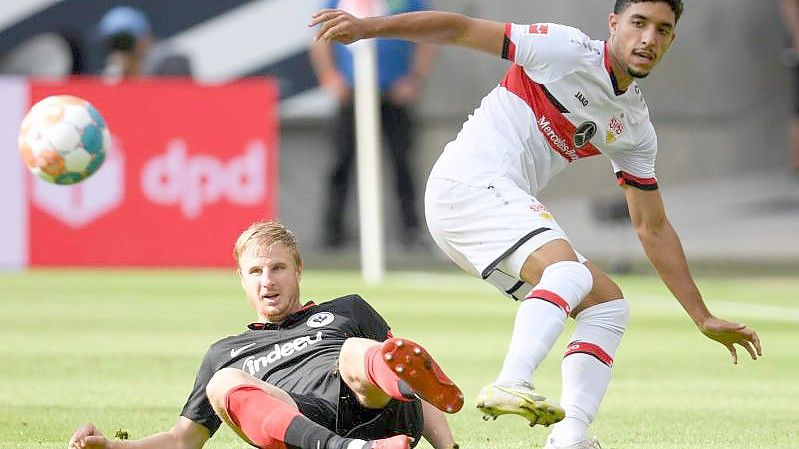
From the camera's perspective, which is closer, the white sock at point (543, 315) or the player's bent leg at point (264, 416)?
the player's bent leg at point (264, 416)

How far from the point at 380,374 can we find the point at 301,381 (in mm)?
534

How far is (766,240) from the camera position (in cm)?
2100

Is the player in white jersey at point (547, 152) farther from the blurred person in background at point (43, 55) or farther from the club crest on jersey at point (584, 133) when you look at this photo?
the blurred person in background at point (43, 55)

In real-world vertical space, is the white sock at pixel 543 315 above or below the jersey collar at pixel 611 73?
below

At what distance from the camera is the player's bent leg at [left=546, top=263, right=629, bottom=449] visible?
5.83 metres

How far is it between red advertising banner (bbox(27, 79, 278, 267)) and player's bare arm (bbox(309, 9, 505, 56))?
391 inches

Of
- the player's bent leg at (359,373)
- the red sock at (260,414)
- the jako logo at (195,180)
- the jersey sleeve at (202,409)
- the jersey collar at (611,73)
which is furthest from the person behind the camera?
the jako logo at (195,180)

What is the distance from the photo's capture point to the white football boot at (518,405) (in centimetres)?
497

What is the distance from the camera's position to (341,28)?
5.69 metres

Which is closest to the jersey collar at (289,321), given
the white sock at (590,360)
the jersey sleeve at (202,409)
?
the jersey sleeve at (202,409)

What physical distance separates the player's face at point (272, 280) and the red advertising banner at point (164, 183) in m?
9.87

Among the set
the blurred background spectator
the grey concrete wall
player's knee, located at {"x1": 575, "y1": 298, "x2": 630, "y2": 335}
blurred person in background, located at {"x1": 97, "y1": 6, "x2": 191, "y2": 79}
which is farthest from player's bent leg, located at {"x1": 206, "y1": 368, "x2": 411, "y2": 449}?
the grey concrete wall

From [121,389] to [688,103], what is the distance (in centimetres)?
1529

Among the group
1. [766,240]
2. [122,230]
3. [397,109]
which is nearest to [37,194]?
[122,230]
